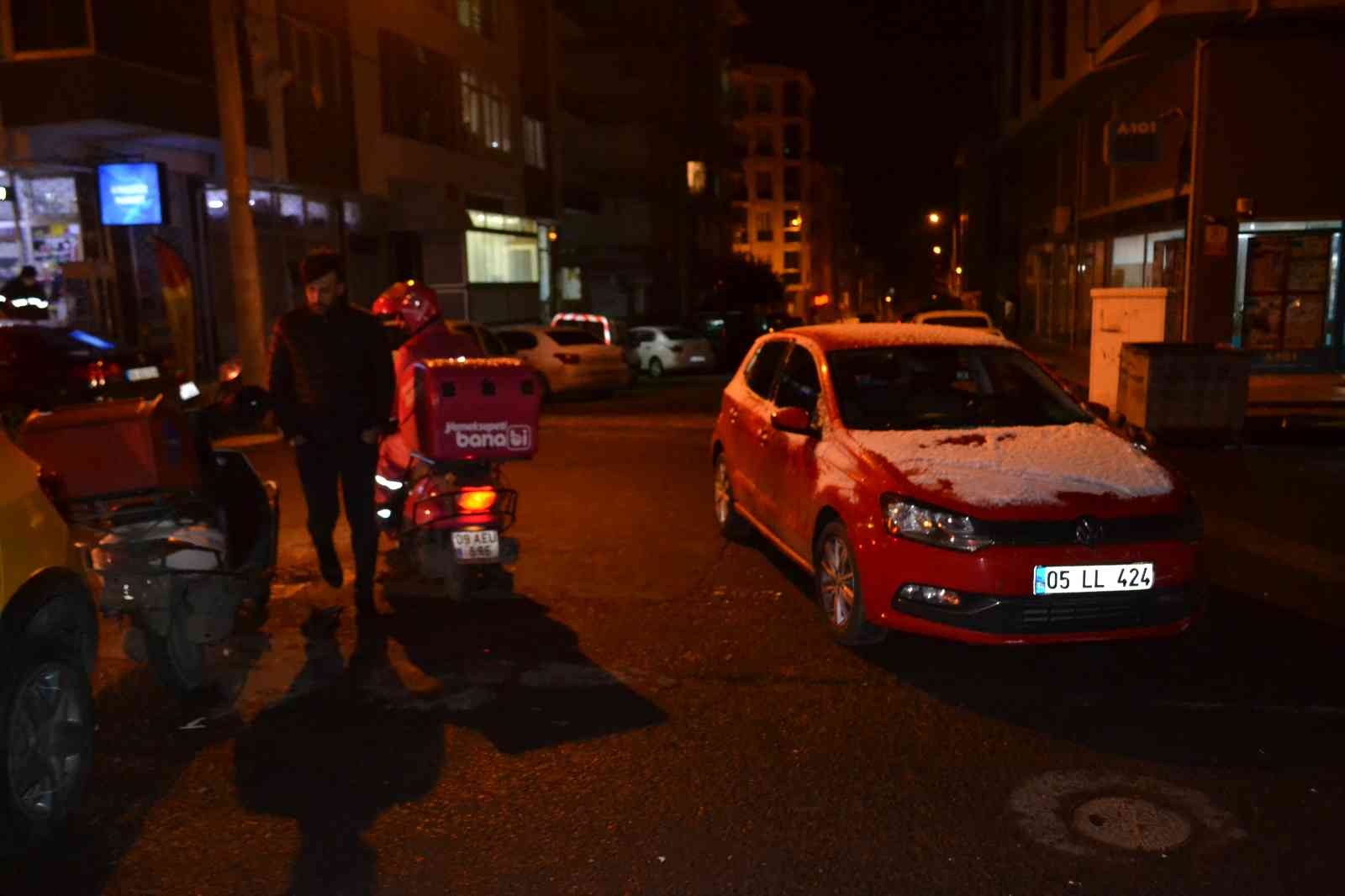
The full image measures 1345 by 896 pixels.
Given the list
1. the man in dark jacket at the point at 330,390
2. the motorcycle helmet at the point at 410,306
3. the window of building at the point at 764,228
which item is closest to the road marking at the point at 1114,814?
the man in dark jacket at the point at 330,390

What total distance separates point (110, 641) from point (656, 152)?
52.7 metres

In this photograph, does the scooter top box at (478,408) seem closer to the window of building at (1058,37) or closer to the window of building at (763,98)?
the window of building at (1058,37)

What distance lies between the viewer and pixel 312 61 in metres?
→ 23.8

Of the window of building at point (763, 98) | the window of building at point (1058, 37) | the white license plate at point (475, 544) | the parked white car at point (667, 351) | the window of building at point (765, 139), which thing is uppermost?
the window of building at point (763, 98)

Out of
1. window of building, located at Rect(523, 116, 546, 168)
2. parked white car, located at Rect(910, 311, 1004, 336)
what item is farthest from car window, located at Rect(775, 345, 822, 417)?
window of building, located at Rect(523, 116, 546, 168)

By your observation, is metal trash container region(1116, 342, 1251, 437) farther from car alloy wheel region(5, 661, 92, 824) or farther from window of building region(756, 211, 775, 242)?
window of building region(756, 211, 775, 242)

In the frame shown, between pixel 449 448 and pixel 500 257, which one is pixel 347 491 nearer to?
pixel 449 448

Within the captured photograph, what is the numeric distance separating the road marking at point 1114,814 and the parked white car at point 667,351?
2445 centimetres

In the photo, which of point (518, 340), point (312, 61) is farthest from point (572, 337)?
point (312, 61)

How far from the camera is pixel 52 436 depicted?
16.2ft

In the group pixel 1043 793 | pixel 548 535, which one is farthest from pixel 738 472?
pixel 1043 793

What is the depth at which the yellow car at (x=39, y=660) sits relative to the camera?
12.3 feet

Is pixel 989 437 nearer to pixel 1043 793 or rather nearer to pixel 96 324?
pixel 1043 793

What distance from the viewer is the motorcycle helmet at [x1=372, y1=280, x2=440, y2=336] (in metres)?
7.01
